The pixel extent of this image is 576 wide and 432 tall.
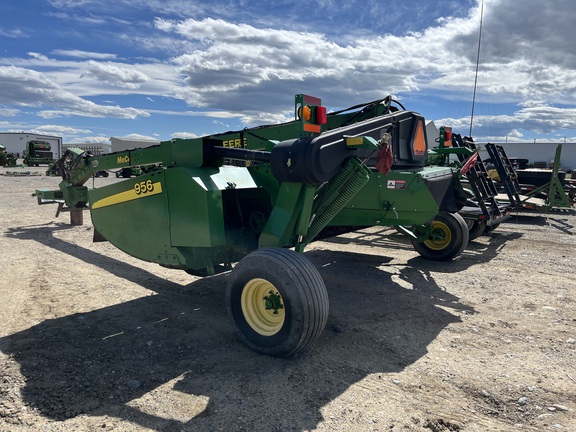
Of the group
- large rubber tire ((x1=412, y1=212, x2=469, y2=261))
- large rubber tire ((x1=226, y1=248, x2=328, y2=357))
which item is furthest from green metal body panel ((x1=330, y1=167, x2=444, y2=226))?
large rubber tire ((x1=226, y1=248, x2=328, y2=357))

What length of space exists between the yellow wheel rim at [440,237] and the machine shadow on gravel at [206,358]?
1.78 m

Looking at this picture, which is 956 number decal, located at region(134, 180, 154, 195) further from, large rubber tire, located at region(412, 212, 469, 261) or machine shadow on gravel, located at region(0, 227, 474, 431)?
large rubber tire, located at region(412, 212, 469, 261)

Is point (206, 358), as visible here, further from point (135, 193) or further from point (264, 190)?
point (135, 193)

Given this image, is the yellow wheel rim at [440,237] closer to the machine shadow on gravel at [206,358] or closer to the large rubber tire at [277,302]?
the machine shadow on gravel at [206,358]

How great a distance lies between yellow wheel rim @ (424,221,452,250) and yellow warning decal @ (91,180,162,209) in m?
4.69

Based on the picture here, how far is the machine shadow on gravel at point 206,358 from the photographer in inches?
120

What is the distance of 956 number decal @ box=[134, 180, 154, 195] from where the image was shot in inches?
189

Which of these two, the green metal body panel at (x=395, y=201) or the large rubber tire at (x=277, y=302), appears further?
the green metal body panel at (x=395, y=201)

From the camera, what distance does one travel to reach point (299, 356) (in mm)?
3779

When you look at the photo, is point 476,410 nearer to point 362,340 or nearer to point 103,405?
point 362,340

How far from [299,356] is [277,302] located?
0.51 m

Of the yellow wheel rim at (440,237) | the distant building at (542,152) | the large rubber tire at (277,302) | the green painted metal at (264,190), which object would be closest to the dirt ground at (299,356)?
the large rubber tire at (277,302)

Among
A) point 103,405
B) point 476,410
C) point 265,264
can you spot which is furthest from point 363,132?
point 103,405

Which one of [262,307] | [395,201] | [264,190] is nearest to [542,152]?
[395,201]
